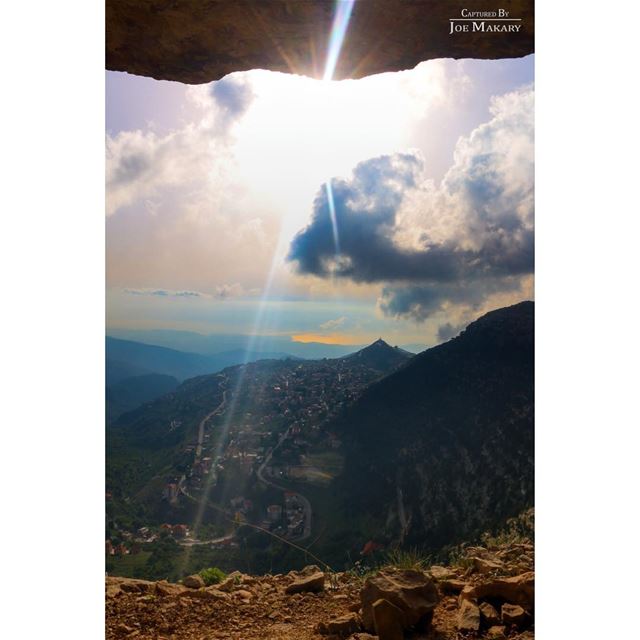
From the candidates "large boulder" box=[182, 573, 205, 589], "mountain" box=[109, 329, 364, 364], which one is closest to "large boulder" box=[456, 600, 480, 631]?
"large boulder" box=[182, 573, 205, 589]

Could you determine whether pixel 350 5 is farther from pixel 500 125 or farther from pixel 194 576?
pixel 194 576

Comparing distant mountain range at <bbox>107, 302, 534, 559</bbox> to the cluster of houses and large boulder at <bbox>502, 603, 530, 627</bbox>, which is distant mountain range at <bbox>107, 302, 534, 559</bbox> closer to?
the cluster of houses

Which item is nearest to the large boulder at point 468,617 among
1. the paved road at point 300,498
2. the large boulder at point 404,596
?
the large boulder at point 404,596

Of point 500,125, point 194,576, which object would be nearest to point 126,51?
point 500,125

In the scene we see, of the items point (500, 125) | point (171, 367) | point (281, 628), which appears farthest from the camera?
point (171, 367)

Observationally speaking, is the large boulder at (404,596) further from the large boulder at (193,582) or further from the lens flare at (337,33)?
the lens flare at (337,33)

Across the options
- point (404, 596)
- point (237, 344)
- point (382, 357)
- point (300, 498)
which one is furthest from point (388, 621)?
point (237, 344)
